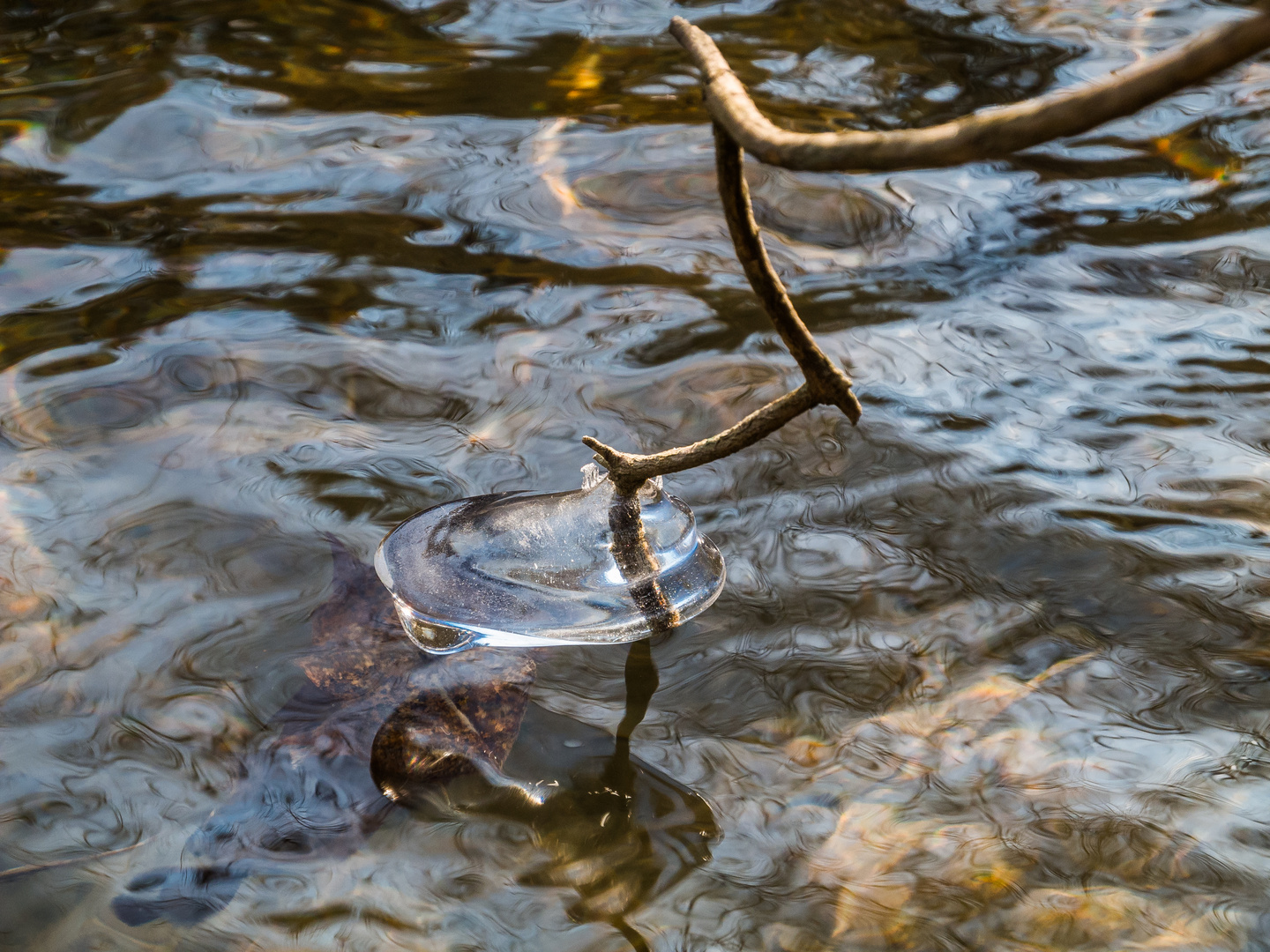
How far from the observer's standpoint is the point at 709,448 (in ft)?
6.02

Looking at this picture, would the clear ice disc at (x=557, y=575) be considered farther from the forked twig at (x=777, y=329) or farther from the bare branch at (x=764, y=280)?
the bare branch at (x=764, y=280)

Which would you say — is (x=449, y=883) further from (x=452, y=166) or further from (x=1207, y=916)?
(x=452, y=166)

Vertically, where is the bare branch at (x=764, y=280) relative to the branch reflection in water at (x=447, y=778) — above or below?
above

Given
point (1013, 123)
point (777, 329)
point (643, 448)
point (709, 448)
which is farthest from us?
point (643, 448)

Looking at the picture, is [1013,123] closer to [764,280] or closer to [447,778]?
[764,280]

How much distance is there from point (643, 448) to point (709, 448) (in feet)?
3.74

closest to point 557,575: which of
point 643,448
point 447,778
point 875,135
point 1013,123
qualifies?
point 447,778

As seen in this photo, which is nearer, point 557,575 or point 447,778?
point 447,778

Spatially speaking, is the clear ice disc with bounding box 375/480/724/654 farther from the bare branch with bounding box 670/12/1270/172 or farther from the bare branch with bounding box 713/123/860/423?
the bare branch with bounding box 670/12/1270/172

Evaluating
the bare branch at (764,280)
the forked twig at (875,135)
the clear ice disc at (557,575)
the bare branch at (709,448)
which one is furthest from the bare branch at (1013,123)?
the clear ice disc at (557,575)

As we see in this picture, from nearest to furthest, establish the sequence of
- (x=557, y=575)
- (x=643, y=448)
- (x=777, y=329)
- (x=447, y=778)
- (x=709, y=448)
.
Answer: (x=777, y=329) < (x=709, y=448) < (x=447, y=778) < (x=557, y=575) < (x=643, y=448)

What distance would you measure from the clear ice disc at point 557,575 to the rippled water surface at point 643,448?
0.56 feet

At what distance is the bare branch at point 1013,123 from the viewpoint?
913mm

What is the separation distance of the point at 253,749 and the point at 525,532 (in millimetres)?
704
